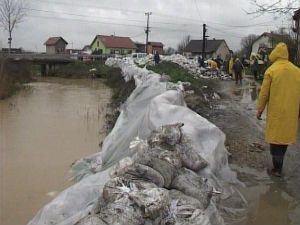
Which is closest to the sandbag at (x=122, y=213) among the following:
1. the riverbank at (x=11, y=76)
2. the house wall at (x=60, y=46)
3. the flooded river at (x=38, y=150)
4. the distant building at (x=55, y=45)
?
the flooded river at (x=38, y=150)

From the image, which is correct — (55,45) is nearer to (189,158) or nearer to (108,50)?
(108,50)

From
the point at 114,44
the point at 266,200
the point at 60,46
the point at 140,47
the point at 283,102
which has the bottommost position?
the point at 266,200

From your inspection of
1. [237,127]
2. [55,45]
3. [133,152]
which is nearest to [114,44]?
[55,45]

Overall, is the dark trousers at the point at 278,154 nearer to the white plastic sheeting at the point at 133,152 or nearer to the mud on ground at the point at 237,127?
the mud on ground at the point at 237,127

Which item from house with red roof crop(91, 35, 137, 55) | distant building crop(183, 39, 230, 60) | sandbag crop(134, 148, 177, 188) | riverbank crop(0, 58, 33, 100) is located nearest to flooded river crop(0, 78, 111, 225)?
sandbag crop(134, 148, 177, 188)

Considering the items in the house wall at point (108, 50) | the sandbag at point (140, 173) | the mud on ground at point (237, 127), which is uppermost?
the house wall at point (108, 50)

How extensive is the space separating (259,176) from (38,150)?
13.3ft

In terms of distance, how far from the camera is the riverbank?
57.3ft

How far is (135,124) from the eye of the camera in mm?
5066

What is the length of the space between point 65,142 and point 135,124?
2946 millimetres

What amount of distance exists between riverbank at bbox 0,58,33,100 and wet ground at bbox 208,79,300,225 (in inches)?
462

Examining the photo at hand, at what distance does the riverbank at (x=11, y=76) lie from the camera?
687 inches

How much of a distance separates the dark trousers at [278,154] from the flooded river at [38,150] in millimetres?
A: 2600

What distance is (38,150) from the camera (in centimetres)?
700
